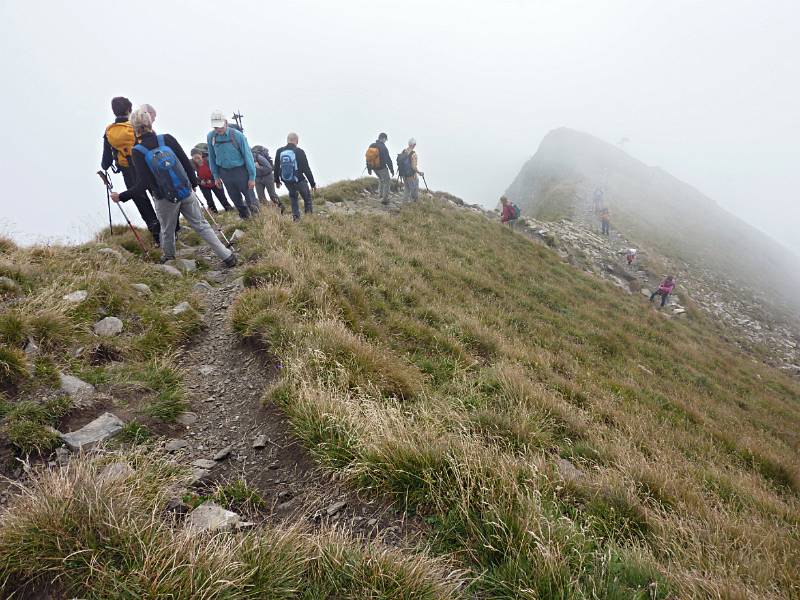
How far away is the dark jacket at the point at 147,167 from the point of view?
670 cm

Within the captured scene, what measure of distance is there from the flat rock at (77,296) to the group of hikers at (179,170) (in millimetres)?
2396

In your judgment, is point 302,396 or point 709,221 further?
point 709,221

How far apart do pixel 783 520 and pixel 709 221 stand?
6440cm

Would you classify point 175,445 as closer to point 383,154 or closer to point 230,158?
point 230,158

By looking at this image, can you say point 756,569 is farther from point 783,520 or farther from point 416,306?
point 416,306

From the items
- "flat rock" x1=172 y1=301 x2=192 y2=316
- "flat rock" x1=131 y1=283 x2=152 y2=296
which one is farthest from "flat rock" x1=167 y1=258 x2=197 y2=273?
"flat rock" x1=172 y1=301 x2=192 y2=316

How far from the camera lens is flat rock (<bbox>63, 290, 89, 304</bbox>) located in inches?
205

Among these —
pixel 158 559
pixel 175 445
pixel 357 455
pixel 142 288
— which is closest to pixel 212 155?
pixel 142 288

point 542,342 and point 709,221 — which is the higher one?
point 709,221

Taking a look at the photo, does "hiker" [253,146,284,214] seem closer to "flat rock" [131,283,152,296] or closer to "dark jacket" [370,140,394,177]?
"dark jacket" [370,140,394,177]

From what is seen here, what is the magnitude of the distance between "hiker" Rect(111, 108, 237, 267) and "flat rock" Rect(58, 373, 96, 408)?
13.6ft

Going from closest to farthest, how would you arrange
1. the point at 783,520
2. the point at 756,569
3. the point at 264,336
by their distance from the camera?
the point at 756,569, the point at 783,520, the point at 264,336

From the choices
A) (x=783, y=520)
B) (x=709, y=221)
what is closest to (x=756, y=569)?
(x=783, y=520)

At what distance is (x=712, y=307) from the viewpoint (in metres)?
22.6
